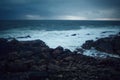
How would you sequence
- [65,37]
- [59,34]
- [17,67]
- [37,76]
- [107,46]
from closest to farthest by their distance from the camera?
[37,76]
[17,67]
[107,46]
[65,37]
[59,34]

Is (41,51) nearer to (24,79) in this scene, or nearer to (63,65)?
(63,65)

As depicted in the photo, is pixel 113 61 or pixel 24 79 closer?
pixel 24 79

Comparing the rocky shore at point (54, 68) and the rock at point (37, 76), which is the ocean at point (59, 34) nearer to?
the rocky shore at point (54, 68)

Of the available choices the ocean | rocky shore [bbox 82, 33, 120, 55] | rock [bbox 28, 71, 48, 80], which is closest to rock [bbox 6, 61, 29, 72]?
rock [bbox 28, 71, 48, 80]

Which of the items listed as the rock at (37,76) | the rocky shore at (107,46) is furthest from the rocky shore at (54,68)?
the rocky shore at (107,46)

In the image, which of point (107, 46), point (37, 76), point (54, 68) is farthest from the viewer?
point (107, 46)

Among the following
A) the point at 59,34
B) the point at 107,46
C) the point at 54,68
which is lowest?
the point at 54,68

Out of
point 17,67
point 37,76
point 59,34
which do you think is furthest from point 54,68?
point 59,34

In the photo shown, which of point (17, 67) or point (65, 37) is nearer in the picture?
point (17, 67)

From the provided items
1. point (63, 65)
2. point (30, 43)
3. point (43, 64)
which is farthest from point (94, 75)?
point (30, 43)

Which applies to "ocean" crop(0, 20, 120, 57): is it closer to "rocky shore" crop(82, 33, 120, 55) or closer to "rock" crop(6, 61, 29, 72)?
"rocky shore" crop(82, 33, 120, 55)

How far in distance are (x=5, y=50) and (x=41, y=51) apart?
3112 mm

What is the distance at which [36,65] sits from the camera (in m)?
8.73

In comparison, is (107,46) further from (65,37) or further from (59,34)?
(59,34)
